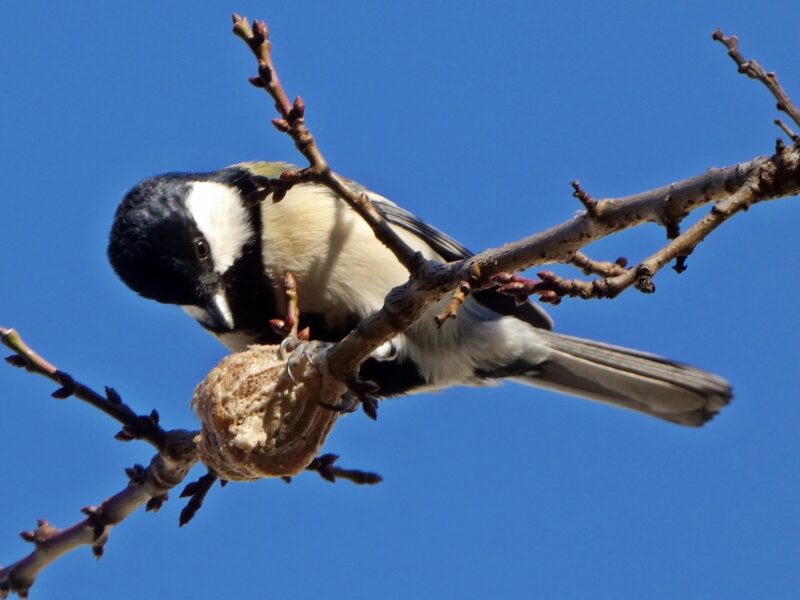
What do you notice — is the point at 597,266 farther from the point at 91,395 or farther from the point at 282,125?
the point at 91,395

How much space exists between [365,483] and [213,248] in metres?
0.91

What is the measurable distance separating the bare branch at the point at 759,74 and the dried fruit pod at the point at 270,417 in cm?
126

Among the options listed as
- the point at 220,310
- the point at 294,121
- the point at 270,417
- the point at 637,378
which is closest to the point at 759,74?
the point at 294,121

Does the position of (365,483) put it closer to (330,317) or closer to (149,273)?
(330,317)

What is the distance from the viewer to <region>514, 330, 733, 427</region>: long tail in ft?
13.6

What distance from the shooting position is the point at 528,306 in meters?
4.17

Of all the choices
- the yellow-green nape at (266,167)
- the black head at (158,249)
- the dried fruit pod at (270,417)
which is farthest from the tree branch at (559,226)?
the yellow-green nape at (266,167)

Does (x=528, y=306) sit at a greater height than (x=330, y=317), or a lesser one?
greater

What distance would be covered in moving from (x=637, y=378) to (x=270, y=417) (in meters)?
1.81

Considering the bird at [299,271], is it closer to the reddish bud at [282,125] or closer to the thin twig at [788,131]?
the reddish bud at [282,125]

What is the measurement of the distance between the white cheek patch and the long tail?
1282 mm

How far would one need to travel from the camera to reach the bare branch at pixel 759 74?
71.7 inches

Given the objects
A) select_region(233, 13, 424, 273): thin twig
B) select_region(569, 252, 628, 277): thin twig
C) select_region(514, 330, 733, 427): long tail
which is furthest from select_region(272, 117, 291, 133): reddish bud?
select_region(514, 330, 733, 427): long tail

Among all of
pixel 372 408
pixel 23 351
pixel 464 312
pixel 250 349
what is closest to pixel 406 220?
pixel 464 312
